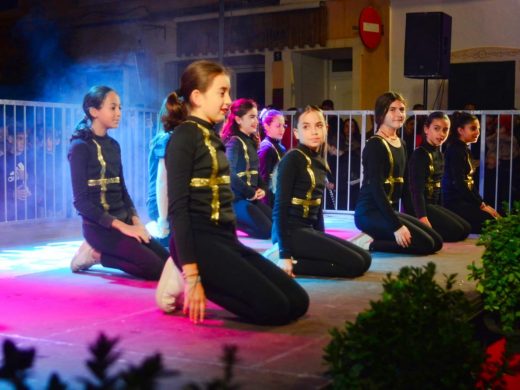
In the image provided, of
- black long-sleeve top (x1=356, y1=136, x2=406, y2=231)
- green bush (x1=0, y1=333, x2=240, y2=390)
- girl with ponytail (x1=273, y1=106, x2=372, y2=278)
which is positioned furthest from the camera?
black long-sleeve top (x1=356, y1=136, x2=406, y2=231)

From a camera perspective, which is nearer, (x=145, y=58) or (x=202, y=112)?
(x=202, y=112)

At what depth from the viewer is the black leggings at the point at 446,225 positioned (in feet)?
26.4

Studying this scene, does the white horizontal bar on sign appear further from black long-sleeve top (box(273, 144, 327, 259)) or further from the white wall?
black long-sleeve top (box(273, 144, 327, 259))

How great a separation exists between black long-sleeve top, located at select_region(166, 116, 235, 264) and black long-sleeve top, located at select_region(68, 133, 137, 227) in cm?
158

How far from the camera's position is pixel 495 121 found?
10070mm

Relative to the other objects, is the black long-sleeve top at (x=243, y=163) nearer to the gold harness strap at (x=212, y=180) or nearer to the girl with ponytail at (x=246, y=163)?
the girl with ponytail at (x=246, y=163)

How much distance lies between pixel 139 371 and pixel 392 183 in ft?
19.0

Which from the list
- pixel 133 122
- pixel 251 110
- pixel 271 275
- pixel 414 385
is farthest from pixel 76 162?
pixel 133 122

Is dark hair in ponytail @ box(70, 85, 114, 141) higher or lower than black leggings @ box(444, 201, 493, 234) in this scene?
higher

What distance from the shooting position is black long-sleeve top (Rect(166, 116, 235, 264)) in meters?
4.15

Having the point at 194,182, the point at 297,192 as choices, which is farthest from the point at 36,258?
the point at 194,182

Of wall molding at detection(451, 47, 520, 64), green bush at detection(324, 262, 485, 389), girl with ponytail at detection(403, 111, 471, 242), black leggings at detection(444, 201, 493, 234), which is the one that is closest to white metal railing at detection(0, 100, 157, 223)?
girl with ponytail at detection(403, 111, 471, 242)

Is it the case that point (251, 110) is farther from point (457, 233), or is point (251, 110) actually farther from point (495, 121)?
point (495, 121)

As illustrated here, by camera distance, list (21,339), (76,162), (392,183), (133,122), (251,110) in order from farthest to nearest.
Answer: (133,122) < (251,110) < (392,183) < (76,162) < (21,339)
